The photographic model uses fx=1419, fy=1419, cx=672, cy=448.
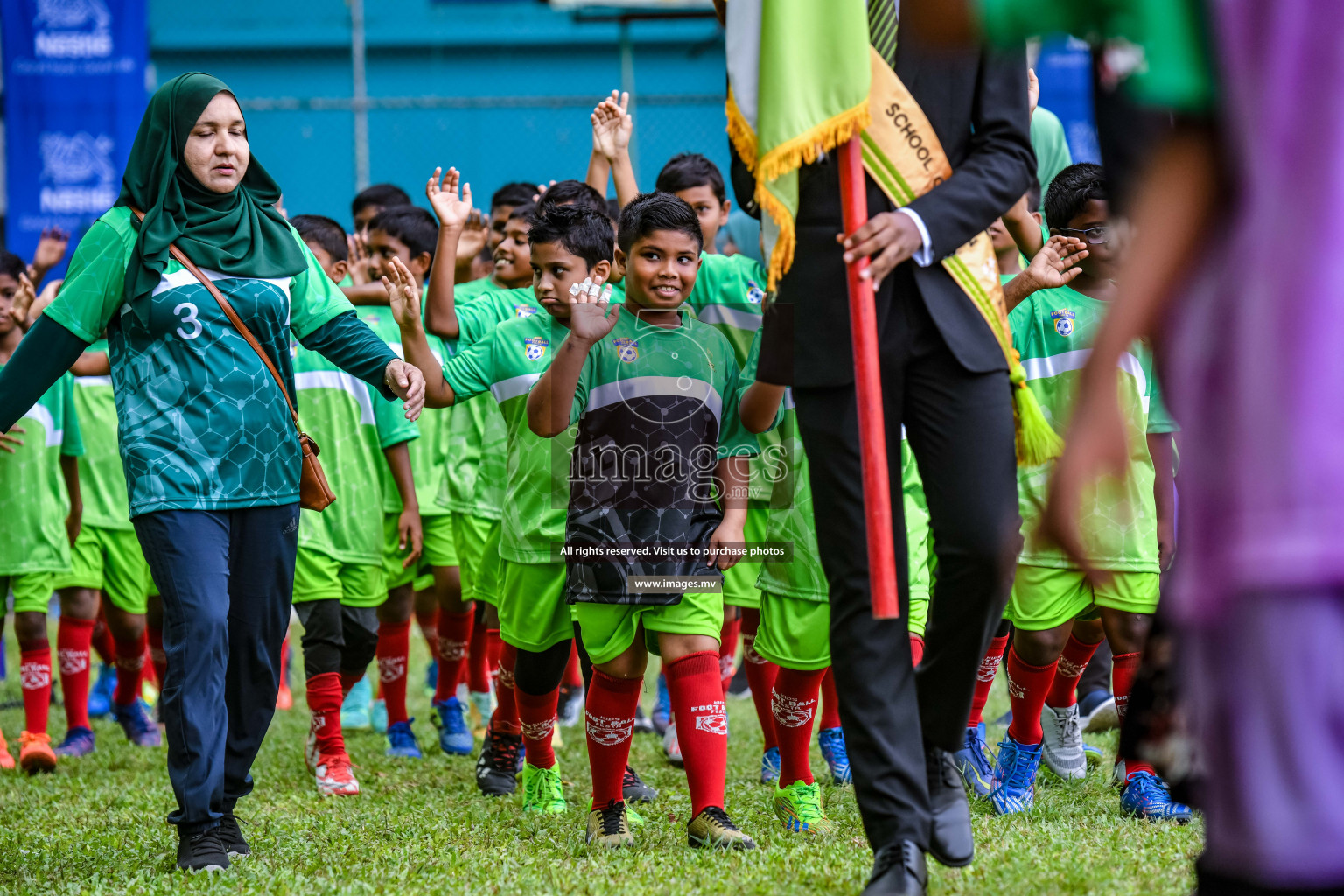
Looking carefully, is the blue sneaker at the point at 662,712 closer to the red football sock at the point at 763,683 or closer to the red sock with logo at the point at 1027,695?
the red football sock at the point at 763,683

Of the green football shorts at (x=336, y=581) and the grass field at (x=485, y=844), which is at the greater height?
the green football shorts at (x=336, y=581)

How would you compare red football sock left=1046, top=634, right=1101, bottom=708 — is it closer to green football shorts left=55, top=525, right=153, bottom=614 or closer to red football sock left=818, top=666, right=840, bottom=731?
red football sock left=818, top=666, right=840, bottom=731

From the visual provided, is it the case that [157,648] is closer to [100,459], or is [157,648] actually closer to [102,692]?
[100,459]

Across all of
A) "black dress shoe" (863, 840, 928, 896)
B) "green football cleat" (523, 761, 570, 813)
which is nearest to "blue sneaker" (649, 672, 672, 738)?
"green football cleat" (523, 761, 570, 813)

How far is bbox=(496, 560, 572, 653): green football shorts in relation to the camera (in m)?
4.57

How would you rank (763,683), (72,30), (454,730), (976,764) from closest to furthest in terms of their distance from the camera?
(976,764) < (763,683) < (454,730) < (72,30)

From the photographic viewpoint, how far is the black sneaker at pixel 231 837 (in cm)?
391

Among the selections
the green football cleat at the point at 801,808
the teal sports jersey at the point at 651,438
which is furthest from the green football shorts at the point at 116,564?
the green football cleat at the point at 801,808

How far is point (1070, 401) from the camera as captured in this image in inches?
186

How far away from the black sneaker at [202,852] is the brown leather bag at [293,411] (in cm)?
96

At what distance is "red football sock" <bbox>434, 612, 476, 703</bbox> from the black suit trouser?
3.62m

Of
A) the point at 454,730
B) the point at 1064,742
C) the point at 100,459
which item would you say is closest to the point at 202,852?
the point at 454,730

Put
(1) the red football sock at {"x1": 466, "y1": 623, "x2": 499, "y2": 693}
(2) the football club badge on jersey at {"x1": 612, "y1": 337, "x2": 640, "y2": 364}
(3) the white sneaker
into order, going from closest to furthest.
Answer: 1. (2) the football club badge on jersey at {"x1": 612, "y1": 337, "x2": 640, "y2": 364}
2. (3) the white sneaker
3. (1) the red football sock at {"x1": 466, "y1": 623, "x2": 499, "y2": 693}

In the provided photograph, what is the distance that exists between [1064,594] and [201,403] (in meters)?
2.74
